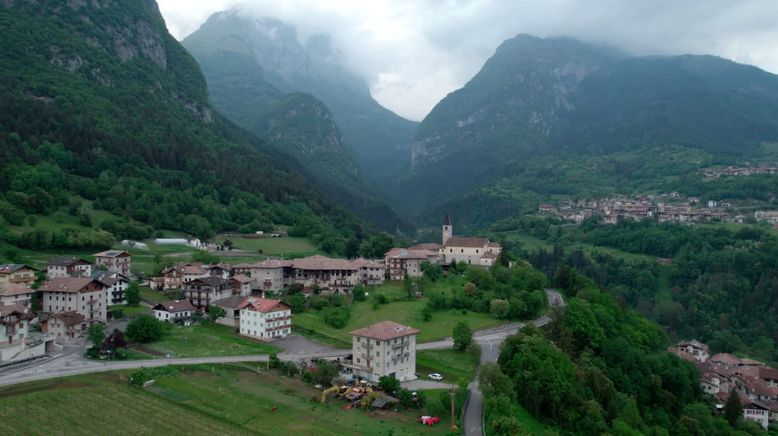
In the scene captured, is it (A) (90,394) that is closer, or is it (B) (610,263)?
(A) (90,394)

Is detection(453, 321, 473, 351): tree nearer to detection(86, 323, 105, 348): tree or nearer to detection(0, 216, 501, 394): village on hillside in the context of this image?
detection(0, 216, 501, 394): village on hillside

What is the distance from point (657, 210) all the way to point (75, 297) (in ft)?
481

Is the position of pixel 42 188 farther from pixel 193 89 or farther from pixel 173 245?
pixel 193 89

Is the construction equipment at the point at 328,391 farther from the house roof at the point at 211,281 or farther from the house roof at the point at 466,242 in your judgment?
the house roof at the point at 466,242

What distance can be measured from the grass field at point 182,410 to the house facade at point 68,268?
989 inches

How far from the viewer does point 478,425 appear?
39281mm

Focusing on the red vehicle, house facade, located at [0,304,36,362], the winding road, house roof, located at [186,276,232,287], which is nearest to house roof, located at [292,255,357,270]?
house roof, located at [186,276,232,287]

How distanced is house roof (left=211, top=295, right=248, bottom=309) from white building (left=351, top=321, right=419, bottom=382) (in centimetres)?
1483

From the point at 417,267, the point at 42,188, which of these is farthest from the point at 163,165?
the point at 417,267

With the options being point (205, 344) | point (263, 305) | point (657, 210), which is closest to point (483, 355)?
point (263, 305)

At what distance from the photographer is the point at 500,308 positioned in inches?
2456

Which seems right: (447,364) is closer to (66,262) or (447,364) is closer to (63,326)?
(63,326)

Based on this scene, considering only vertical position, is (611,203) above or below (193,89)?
below

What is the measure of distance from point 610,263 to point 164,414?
104 m
